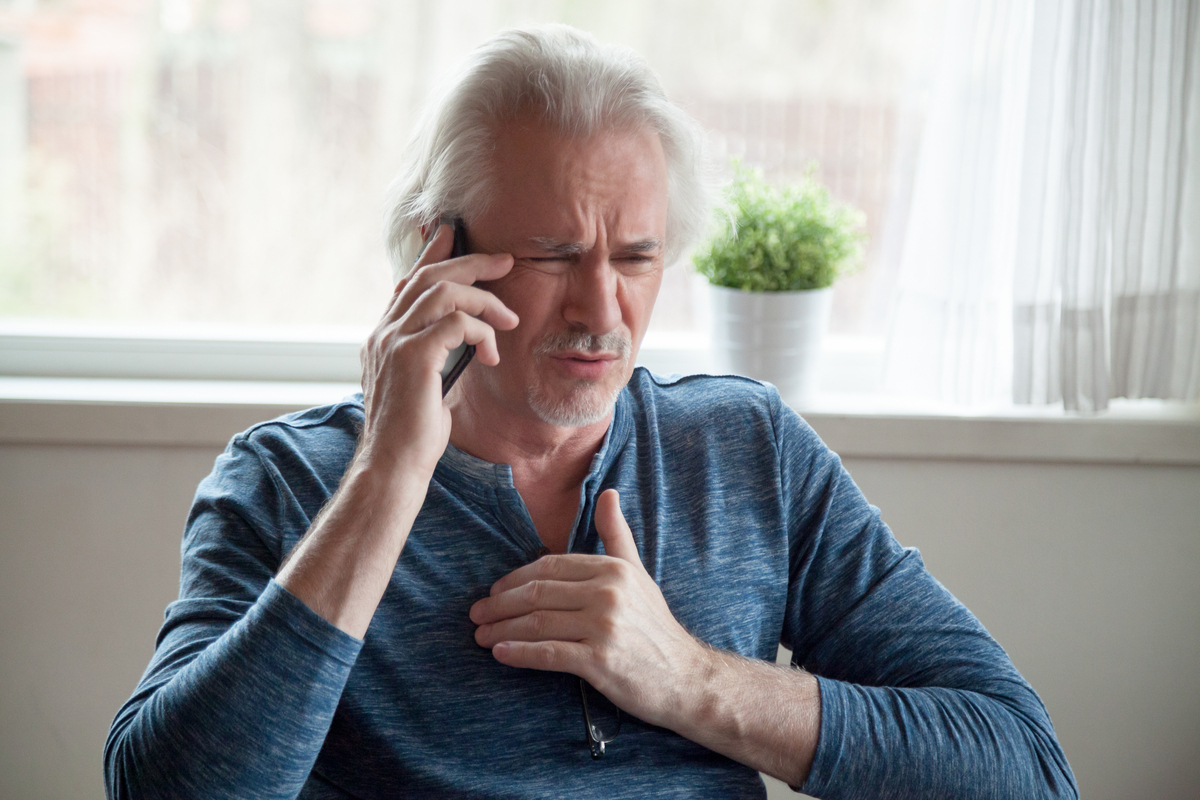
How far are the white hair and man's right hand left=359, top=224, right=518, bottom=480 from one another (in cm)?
13

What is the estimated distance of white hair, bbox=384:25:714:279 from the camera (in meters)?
1.25

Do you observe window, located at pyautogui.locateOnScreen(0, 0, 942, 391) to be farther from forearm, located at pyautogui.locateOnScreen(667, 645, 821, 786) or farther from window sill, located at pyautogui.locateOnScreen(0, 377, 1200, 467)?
forearm, located at pyautogui.locateOnScreen(667, 645, 821, 786)

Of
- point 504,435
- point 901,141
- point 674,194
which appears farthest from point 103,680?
point 901,141

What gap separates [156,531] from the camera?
184cm

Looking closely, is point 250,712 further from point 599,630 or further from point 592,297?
point 592,297

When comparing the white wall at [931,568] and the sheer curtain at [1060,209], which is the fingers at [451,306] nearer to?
the white wall at [931,568]

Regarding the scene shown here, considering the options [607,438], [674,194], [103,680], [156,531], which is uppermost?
[674,194]

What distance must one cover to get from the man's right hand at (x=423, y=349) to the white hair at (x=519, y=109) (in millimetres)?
133

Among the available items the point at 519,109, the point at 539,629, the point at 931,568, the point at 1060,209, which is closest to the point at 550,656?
the point at 539,629

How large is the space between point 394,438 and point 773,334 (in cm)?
94

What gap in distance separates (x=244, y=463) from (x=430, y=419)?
295 mm

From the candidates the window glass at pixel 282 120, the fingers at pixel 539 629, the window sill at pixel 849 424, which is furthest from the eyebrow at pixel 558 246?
the window glass at pixel 282 120

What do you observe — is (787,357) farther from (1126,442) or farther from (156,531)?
(156,531)

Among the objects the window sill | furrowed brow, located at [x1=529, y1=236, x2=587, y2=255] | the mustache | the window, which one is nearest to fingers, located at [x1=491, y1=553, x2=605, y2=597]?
the mustache
